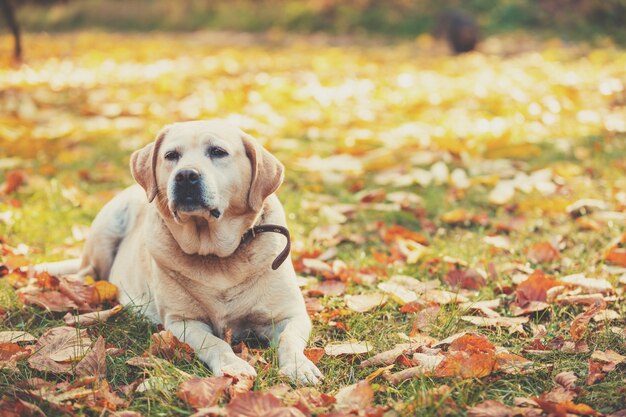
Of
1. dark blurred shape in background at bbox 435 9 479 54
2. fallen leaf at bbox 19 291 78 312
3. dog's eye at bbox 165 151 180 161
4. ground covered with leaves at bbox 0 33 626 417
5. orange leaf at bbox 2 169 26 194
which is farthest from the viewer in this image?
dark blurred shape in background at bbox 435 9 479 54

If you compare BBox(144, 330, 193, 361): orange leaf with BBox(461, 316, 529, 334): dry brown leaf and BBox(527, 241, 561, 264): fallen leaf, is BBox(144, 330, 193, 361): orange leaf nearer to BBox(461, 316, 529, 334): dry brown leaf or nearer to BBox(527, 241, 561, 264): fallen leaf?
BBox(461, 316, 529, 334): dry brown leaf

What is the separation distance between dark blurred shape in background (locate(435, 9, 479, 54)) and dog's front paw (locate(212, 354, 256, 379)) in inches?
480

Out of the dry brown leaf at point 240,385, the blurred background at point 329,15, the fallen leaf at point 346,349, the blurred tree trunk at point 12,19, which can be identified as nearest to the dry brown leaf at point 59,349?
the dry brown leaf at point 240,385

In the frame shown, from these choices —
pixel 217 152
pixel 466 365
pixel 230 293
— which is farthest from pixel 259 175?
pixel 466 365

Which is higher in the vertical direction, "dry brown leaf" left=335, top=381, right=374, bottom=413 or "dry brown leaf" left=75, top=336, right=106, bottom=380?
"dry brown leaf" left=75, top=336, right=106, bottom=380

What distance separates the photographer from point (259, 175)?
313 cm

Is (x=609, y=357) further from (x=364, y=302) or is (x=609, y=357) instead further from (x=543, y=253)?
(x=543, y=253)

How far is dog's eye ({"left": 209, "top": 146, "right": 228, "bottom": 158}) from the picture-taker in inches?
123

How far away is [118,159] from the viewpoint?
20.6 ft

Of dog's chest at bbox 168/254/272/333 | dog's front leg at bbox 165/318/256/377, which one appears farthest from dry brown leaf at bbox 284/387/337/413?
dog's chest at bbox 168/254/272/333

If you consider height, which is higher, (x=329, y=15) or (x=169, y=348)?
(x=169, y=348)

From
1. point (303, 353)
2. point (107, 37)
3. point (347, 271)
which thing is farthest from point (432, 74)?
point (107, 37)

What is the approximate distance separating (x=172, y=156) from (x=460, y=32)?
38.5ft

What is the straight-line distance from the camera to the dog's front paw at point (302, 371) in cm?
263
